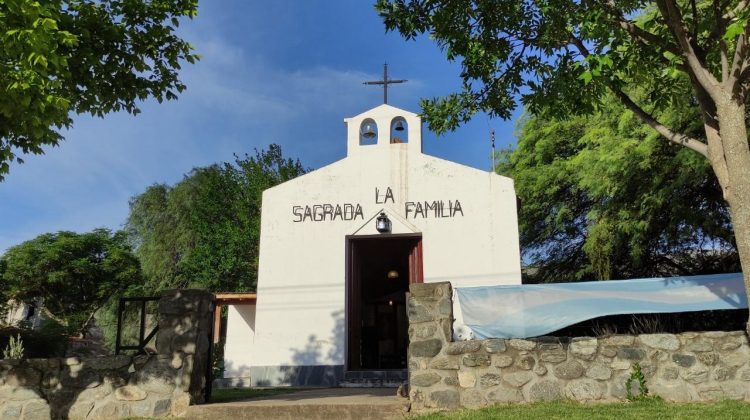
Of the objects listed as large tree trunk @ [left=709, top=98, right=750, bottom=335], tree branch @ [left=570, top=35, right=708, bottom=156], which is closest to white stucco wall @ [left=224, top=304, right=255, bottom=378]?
tree branch @ [left=570, top=35, right=708, bottom=156]

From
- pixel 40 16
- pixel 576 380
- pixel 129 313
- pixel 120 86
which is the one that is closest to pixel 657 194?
pixel 576 380

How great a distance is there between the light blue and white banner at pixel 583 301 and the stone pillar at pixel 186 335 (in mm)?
3545

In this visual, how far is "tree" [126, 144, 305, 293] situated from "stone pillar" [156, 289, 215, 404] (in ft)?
56.5

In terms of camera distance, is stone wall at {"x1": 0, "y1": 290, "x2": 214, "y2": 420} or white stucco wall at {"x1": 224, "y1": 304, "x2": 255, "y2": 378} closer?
stone wall at {"x1": 0, "y1": 290, "x2": 214, "y2": 420}

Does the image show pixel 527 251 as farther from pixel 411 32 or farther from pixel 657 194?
pixel 411 32

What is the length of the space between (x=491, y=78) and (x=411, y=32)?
1.33 m

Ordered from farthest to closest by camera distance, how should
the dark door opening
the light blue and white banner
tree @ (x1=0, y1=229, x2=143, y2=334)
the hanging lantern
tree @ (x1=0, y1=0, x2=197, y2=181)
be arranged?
tree @ (x1=0, y1=229, x2=143, y2=334), the dark door opening, the hanging lantern, the light blue and white banner, tree @ (x1=0, y1=0, x2=197, y2=181)

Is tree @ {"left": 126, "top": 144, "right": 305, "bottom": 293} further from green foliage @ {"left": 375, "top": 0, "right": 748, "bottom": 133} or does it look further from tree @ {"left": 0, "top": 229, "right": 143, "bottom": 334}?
green foliage @ {"left": 375, "top": 0, "right": 748, "bottom": 133}

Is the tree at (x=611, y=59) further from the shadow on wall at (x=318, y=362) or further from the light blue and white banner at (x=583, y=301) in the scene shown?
the shadow on wall at (x=318, y=362)

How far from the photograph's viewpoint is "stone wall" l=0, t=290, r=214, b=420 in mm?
7023

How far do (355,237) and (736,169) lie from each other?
7.16 metres

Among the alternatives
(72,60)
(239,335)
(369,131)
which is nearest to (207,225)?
(239,335)

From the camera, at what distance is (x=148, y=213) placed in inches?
1217

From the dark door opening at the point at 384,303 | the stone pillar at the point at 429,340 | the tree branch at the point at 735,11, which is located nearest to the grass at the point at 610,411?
the stone pillar at the point at 429,340
